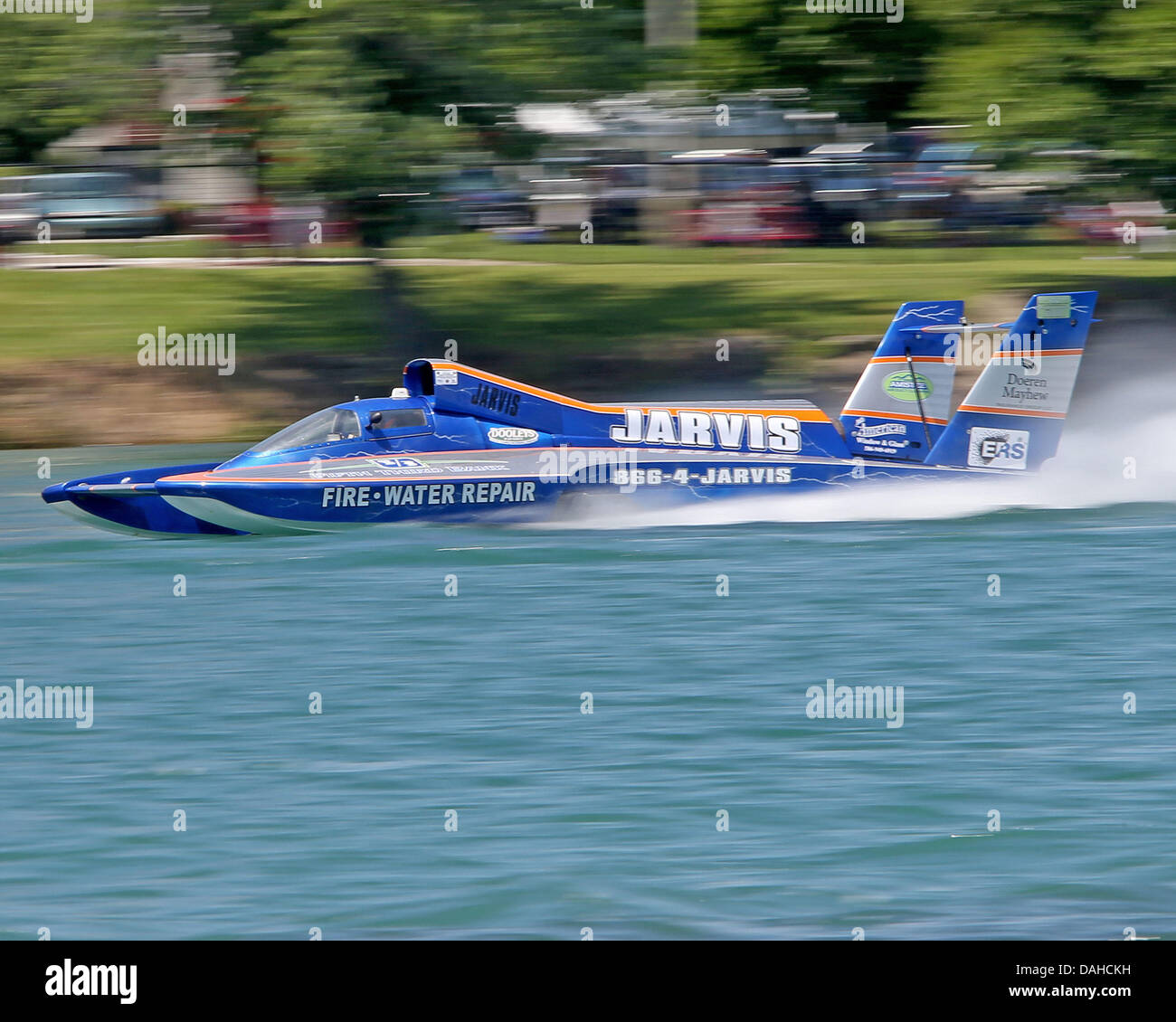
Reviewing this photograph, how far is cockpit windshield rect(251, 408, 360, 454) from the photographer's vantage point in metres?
14.5

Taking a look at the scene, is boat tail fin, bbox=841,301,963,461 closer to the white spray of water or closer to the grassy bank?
the white spray of water

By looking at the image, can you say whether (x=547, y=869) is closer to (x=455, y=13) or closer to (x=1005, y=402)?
(x=1005, y=402)

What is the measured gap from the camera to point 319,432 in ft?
47.7

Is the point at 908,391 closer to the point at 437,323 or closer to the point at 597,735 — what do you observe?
the point at 597,735

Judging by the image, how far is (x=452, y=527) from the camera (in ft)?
49.0

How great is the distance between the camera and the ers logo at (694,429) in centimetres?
1495

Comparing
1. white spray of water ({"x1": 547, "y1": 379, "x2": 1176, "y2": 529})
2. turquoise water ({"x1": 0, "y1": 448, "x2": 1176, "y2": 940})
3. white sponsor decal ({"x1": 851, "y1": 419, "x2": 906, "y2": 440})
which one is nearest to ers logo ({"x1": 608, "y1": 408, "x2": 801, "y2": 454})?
white spray of water ({"x1": 547, "y1": 379, "x2": 1176, "y2": 529})

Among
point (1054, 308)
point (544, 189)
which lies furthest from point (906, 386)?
point (544, 189)

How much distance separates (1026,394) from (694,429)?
329 cm

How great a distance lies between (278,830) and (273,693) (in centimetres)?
247

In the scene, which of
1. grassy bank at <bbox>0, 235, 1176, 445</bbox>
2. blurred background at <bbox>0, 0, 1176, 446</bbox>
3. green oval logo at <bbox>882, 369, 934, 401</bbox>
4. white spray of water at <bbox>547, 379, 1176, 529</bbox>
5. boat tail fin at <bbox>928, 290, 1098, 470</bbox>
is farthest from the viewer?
grassy bank at <bbox>0, 235, 1176, 445</bbox>

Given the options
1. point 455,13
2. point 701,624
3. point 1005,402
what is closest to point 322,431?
point 701,624

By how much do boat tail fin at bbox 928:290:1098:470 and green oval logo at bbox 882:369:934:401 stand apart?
0.58 meters

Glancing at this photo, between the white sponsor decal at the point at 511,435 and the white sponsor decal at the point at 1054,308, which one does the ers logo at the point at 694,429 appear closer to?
the white sponsor decal at the point at 511,435
